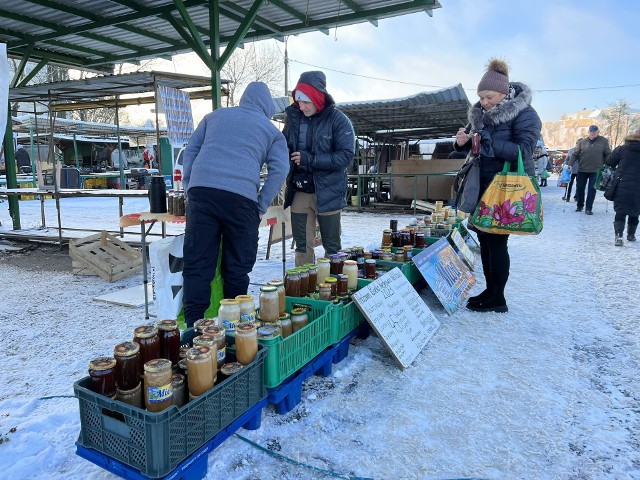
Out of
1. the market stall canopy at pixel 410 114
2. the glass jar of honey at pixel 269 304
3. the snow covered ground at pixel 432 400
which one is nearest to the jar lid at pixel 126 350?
the snow covered ground at pixel 432 400

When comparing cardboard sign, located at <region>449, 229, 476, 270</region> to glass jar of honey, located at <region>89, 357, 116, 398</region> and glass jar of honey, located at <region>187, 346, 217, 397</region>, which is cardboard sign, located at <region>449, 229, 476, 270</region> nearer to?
glass jar of honey, located at <region>187, 346, 217, 397</region>

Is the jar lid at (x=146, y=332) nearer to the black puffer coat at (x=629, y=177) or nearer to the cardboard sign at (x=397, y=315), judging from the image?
A: the cardboard sign at (x=397, y=315)

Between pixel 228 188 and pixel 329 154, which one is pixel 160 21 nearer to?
pixel 329 154

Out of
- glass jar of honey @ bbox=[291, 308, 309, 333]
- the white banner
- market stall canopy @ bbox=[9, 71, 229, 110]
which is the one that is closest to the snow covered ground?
glass jar of honey @ bbox=[291, 308, 309, 333]

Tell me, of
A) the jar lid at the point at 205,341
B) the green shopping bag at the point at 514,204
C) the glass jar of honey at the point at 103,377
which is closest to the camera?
the glass jar of honey at the point at 103,377

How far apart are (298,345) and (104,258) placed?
3.78 meters

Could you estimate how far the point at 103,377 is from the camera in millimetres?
1592

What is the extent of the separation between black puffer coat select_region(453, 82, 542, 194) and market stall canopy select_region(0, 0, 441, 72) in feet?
10.2

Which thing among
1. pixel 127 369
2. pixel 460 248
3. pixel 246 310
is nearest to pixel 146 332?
pixel 127 369

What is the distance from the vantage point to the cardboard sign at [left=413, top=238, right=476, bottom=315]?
11.6ft

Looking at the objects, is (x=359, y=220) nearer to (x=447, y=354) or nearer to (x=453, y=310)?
(x=453, y=310)

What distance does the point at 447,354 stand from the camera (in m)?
2.85

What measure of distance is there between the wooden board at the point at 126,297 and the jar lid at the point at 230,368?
2.31 metres

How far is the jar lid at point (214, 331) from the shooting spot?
1871 millimetres
